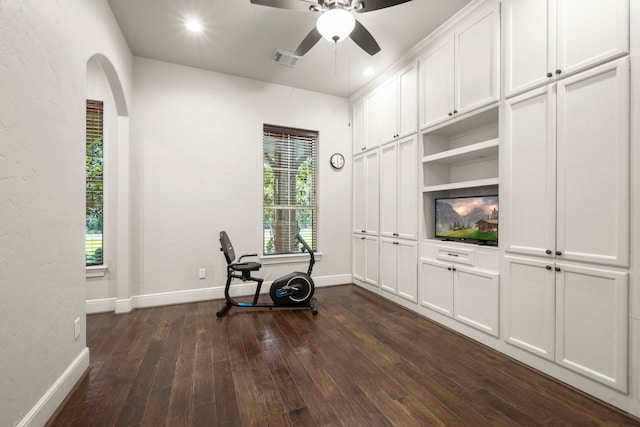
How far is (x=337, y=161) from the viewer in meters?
4.61

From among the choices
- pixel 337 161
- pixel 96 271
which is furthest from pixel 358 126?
pixel 96 271

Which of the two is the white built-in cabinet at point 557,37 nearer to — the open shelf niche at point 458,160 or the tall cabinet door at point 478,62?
the tall cabinet door at point 478,62

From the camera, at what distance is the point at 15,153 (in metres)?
1.37

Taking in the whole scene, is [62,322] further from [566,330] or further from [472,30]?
[472,30]

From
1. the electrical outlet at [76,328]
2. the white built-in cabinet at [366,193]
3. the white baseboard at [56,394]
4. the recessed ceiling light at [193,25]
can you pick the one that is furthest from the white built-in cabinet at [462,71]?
the white baseboard at [56,394]

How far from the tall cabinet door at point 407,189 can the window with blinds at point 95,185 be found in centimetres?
373

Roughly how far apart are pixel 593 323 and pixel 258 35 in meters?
3.85

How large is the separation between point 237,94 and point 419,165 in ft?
8.90

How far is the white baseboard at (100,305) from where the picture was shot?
3299mm

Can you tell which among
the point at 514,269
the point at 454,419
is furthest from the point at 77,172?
the point at 514,269

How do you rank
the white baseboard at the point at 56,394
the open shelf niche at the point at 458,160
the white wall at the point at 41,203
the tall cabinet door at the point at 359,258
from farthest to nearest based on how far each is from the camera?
the tall cabinet door at the point at 359,258
the open shelf niche at the point at 458,160
the white baseboard at the point at 56,394
the white wall at the point at 41,203

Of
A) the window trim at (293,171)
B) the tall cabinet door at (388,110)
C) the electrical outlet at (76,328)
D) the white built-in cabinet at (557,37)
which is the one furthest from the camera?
the window trim at (293,171)

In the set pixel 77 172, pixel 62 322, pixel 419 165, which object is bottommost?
pixel 62 322

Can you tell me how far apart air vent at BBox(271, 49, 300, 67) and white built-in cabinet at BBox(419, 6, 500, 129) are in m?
1.53
